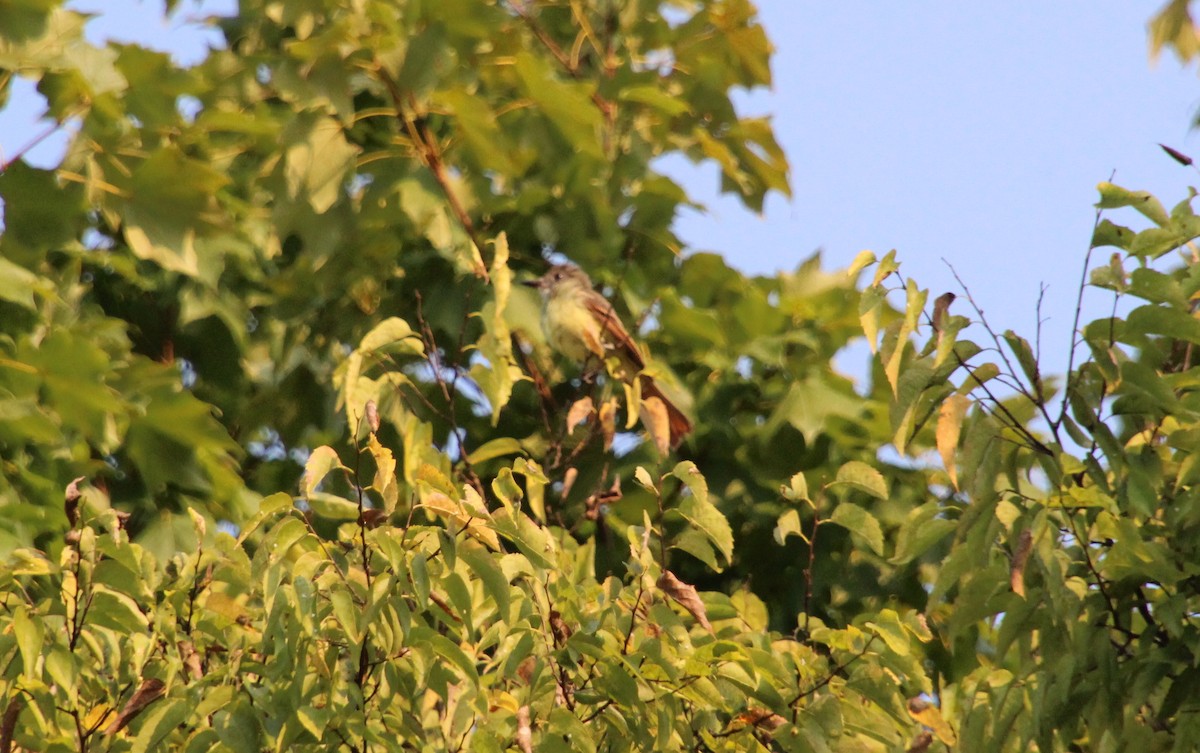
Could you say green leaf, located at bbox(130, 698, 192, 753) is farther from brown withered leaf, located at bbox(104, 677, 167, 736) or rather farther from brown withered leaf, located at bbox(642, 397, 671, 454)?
brown withered leaf, located at bbox(642, 397, 671, 454)

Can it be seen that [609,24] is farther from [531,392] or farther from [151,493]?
[151,493]

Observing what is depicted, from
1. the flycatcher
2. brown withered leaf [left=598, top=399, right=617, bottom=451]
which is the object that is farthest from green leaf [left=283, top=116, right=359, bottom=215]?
brown withered leaf [left=598, top=399, right=617, bottom=451]

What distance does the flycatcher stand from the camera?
228 inches

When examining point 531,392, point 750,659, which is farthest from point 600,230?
point 750,659

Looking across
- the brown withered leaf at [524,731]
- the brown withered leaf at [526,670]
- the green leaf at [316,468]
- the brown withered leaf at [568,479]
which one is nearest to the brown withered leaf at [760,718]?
the brown withered leaf at [526,670]

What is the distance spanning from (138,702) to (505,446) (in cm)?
177

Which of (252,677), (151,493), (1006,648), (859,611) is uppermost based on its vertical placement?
(1006,648)

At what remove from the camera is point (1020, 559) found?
9.86ft

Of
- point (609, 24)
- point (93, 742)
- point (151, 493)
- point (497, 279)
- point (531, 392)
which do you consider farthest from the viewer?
point (609, 24)

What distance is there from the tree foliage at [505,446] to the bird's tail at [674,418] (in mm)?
124

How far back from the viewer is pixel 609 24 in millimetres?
6832

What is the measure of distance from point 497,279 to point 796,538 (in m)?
1.96

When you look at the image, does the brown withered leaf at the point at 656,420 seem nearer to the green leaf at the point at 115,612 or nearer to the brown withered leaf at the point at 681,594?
the brown withered leaf at the point at 681,594

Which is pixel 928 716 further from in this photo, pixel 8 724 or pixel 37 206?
pixel 37 206
